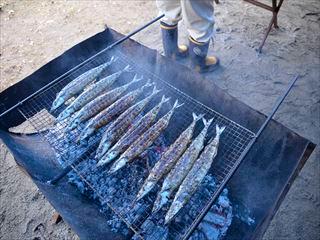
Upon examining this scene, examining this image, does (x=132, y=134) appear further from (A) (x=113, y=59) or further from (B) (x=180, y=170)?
(A) (x=113, y=59)

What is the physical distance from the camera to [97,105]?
152 inches

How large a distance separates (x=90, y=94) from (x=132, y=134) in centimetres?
96

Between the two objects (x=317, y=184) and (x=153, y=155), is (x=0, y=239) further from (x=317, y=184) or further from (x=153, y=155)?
(x=317, y=184)

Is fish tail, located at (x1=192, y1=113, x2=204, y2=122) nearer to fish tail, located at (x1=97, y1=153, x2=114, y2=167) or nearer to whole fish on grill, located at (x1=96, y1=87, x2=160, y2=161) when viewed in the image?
whole fish on grill, located at (x1=96, y1=87, x2=160, y2=161)

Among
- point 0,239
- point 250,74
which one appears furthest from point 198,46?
point 0,239

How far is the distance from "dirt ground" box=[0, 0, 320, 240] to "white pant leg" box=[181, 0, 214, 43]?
1064 millimetres

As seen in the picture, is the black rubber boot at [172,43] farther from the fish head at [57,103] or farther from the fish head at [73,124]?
the fish head at [73,124]

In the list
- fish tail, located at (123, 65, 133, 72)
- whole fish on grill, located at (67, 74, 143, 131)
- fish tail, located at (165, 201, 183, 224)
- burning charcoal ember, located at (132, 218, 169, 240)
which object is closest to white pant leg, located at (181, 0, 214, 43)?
fish tail, located at (123, 65, 133, 72)

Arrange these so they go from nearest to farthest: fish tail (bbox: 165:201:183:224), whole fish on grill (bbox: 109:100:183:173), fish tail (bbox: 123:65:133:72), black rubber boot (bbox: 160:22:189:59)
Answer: fish tail (bbox: 165:201:183:224)
whole fish on grill (bbox: 109:100:183:173)
fish tail (bbox: 123:65:133:72)
black rubber boot (bbox: 160:22:189:59)

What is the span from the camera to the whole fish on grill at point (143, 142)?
131 inches

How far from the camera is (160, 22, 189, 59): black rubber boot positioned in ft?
16.9

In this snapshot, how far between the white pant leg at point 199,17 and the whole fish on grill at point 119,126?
1434 millimetres

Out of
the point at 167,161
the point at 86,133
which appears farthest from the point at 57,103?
the point at 167,161

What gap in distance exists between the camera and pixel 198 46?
16.3 ft
